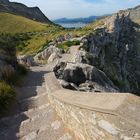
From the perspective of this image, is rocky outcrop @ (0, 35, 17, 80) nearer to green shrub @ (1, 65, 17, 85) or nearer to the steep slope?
green shrub @ (1, 65, 17, 85)

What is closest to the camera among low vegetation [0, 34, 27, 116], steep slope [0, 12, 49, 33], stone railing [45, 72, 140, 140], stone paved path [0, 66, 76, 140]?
stone railing [45, 72, 140, 140]

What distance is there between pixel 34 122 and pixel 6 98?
2.58 metres

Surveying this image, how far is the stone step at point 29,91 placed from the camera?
19.8 meters

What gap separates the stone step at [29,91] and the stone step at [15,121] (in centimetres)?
293

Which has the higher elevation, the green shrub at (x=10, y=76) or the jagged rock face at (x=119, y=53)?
the green shrub at (x=10, y=76)

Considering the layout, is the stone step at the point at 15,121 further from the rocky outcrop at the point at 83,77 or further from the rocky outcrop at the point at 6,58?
the rocky outcrop at the point at 83,77

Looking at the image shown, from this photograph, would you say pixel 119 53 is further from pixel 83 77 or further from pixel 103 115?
pixel 103 115

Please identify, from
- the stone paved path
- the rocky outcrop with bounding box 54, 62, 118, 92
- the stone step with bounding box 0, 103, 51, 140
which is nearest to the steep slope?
the rocky outcrop with bounding box 54, 62, 118, 92

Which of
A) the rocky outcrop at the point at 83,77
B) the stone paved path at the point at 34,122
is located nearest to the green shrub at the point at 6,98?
the stone paved path at the point at 34,122

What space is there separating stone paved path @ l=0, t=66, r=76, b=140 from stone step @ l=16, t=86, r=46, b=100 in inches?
7.6

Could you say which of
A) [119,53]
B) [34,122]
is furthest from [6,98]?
[119,53]

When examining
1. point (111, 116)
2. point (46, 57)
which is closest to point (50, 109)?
point (111, 116)

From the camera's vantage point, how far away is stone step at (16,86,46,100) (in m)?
19.8

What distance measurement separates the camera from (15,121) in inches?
623
